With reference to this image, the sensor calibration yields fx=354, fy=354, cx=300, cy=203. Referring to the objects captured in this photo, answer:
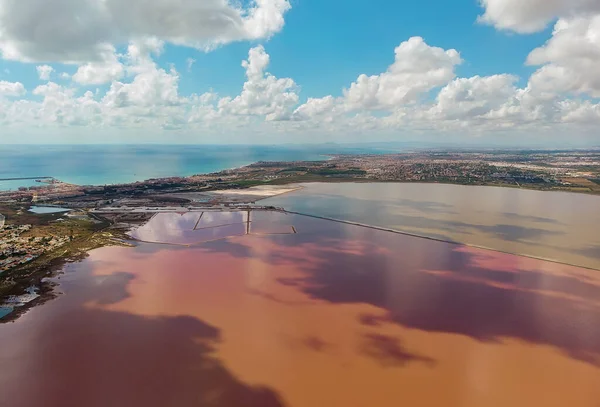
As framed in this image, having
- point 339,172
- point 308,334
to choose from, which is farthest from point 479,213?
point 339,172

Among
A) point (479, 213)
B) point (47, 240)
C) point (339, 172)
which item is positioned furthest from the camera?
point (339, 172)

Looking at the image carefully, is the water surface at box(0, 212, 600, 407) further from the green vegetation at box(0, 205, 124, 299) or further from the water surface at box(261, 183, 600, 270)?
the water surface at box(261, 183, 600, 270)

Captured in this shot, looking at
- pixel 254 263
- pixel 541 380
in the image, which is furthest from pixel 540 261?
pixel 254 263

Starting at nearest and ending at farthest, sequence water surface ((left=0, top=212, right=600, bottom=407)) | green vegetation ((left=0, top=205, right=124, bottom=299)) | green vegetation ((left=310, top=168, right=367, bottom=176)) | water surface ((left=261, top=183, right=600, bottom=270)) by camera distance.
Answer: water surface ((left=0, top=212, right=600, bottom=407)), green vegetation ((left=0, top=205, right=124, bottom=299)), water surface ((left=261, top=183, right=600, bottom=270)), green vegetation ((left=310, top=168, right=367, bottom=176))

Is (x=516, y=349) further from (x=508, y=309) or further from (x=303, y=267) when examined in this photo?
(x=303, y=267)

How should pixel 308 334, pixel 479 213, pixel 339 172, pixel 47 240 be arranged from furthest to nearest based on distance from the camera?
pixel 339 172 → pixel 479 213 → pixel 47 240 → pixel 308 334

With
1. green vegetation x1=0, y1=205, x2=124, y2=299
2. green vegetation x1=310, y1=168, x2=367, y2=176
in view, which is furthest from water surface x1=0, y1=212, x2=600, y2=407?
green vegetation x1=310, y1=168, x2=367, y2=176

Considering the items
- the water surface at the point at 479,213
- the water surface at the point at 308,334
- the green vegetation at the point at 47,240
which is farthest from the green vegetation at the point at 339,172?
the water surface at the point at 308,334

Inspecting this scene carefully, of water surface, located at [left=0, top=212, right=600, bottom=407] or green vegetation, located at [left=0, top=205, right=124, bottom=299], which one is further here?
green vegetation, located at [left=0, top=205, right=124, bottom=299]

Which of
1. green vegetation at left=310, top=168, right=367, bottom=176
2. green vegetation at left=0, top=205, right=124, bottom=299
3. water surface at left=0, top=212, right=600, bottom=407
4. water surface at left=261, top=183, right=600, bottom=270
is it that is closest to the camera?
water surface at left=0, top=212, right=600, bottom=407

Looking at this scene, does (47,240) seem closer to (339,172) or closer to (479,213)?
(479,213)

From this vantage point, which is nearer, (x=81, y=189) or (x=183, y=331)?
(x=183, y=331)
